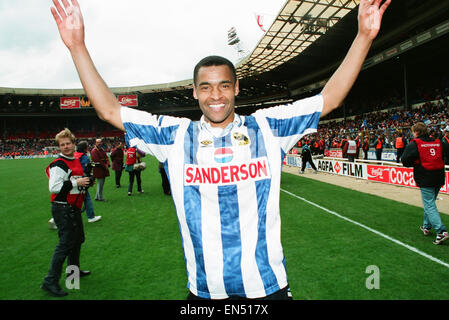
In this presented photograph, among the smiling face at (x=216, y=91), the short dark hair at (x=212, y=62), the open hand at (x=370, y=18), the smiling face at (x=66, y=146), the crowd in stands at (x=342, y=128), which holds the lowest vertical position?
the smiling face at (x=66, y=146)

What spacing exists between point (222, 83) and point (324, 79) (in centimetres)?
3877

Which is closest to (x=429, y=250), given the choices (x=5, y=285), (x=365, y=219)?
(x=365, y=219)

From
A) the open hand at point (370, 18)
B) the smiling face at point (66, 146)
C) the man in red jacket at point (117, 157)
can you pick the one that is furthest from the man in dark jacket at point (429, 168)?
the man in red jacket at point (117, 157)

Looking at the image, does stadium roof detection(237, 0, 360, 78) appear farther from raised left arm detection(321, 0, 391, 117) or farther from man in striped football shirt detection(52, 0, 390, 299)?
man in striped football shirt detection(52, 0, 390, 299)

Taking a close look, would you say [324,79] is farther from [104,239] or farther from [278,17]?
[104,239]

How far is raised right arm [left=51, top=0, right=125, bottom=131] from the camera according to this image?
1.62m

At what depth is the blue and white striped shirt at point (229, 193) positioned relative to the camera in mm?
→ 1613

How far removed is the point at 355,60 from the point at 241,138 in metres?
0.83

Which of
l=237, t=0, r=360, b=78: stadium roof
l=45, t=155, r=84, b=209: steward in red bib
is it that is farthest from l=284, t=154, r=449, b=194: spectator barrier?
l=237, t=0, r=360, b=78: stadium roof

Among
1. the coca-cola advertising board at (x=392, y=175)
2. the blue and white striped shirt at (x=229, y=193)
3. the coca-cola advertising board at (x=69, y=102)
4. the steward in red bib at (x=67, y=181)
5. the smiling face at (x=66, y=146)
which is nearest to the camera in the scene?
the blue and white striped shirt at (x=229, y=193)

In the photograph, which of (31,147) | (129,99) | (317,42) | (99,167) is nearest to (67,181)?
(99,167)

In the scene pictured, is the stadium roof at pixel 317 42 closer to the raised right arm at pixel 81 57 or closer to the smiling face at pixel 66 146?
the smiling face at pixel 66 146

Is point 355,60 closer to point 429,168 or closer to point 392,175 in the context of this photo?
point 429,168

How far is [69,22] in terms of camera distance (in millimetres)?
1654
